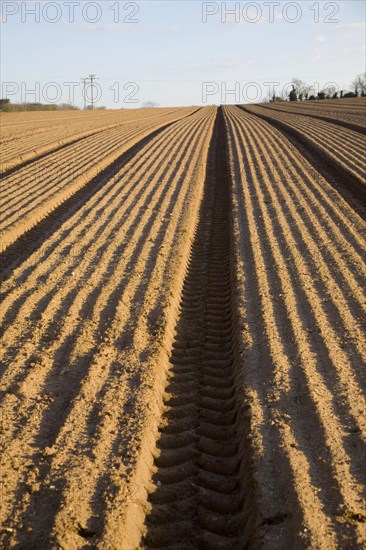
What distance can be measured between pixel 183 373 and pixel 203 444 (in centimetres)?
122

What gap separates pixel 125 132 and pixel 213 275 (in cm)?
2033

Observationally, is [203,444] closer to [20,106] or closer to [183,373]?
[183,373]

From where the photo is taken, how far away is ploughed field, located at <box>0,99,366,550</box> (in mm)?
3703

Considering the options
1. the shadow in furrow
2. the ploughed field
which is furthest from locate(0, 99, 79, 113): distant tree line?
the shadow in furrow

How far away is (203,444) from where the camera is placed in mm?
4562

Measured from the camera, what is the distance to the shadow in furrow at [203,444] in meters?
3.70

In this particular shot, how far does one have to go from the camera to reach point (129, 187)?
13750 millimetres

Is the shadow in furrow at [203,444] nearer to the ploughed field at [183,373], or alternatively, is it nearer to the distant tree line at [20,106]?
the ploughed field at [183,373]

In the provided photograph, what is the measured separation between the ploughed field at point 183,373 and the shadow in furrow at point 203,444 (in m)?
0.02

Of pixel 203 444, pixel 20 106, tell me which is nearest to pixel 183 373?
pixel 203 444

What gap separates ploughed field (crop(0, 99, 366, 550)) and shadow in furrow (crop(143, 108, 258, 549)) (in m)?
0.02

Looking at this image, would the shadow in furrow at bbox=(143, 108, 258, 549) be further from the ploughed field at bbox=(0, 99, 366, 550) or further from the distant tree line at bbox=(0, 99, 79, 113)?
the distant tree line at bbox=(0, 99, 79, 113)

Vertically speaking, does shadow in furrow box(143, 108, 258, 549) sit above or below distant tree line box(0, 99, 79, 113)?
below

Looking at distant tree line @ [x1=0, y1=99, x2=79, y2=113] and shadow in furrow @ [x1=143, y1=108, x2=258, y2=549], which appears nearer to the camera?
shadow in furrow @ [x1=143, y1=108, x2=258, y2=549]
